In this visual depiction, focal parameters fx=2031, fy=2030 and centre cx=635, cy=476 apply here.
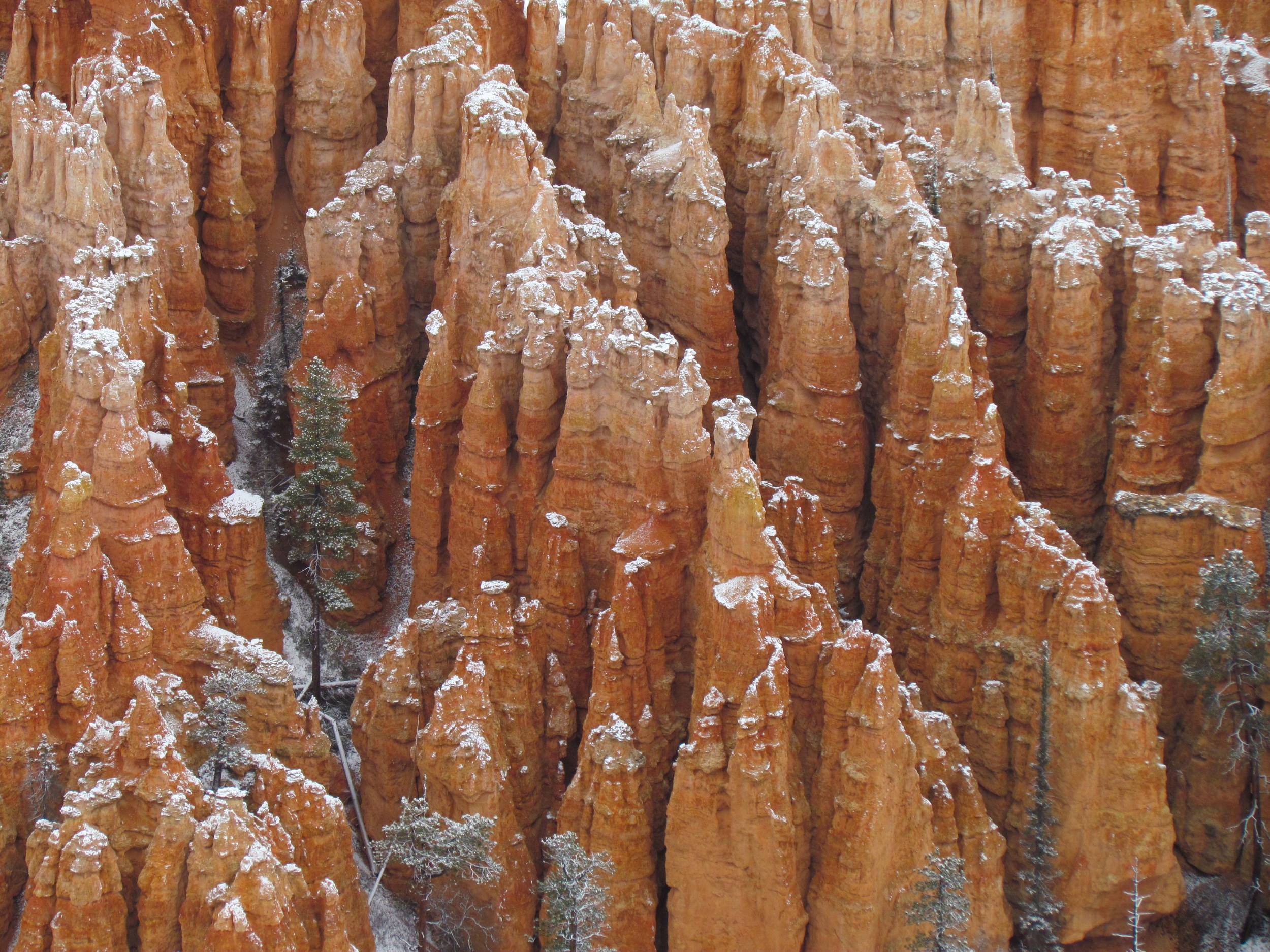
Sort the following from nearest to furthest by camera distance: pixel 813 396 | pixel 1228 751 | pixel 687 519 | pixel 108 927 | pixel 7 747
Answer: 1. pixel 108 927
2. pixel 7 747
3. pixel 687 519
4. pixel 1228 751
5. pixel 813 396

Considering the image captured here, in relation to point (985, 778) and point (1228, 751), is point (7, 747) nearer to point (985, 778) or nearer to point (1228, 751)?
point (985, 778)

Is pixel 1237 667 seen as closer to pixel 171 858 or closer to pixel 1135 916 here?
pixel 1135 916

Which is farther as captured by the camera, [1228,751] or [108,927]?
[1228,751]

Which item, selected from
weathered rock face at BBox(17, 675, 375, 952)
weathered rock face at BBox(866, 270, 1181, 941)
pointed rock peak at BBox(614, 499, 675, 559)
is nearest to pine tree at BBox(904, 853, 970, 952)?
weathered rock face at BBox(866, 270, 1181, 941)

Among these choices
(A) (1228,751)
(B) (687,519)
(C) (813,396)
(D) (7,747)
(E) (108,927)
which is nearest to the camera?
(E) (108,927)

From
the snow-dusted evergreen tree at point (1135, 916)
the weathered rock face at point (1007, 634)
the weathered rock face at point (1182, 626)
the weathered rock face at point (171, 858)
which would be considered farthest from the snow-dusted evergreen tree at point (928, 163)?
the weathered rock face at point (171, 858)

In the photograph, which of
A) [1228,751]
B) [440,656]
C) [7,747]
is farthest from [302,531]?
[1228,751]

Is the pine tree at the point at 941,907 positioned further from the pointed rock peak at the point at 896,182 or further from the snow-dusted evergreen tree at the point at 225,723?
the pointed rock peak at the point at 896,182

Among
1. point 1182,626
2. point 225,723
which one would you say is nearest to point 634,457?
point 225,723
